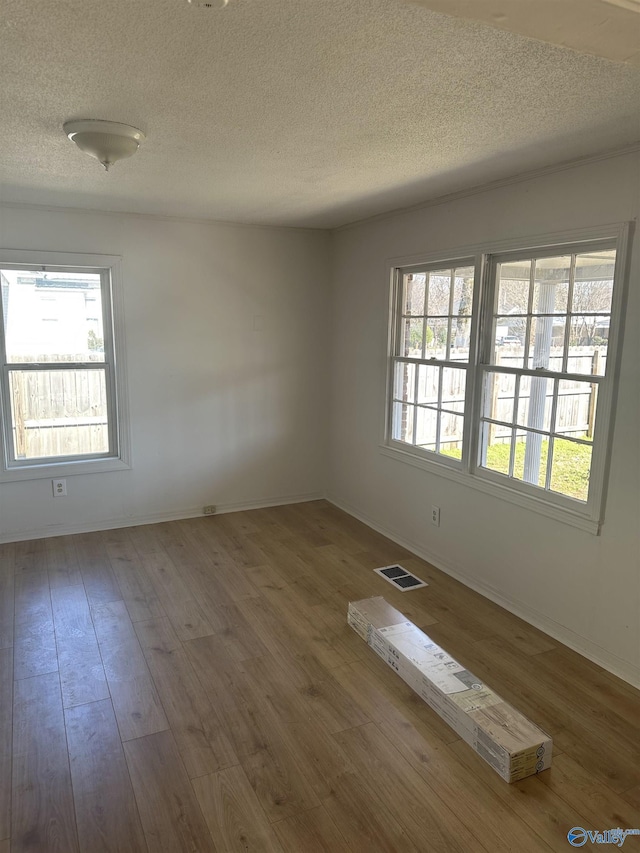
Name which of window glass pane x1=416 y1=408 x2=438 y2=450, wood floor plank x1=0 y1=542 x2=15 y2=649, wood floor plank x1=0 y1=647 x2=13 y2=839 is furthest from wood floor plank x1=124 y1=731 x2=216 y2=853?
window glass pane x1=416 y1=408 x2=438 y2=450

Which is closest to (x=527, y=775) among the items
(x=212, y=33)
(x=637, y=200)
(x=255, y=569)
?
(x=255, y=569)

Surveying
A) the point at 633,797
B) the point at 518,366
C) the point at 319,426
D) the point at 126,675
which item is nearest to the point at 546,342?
the point at 518,366

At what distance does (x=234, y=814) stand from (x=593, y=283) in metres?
2.70

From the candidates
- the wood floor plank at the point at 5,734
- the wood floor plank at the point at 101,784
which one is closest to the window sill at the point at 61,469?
the wood floor plank at the point at 5,734

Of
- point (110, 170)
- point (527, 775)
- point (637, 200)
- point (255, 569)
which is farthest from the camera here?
point (255, 569)

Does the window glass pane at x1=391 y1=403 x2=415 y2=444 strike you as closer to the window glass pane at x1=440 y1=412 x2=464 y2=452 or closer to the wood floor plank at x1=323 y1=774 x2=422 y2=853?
the window glass pane at x1=440 y1=412 x2=464 y2=452

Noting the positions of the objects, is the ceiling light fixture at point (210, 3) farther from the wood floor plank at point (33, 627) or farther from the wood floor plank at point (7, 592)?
the wood floor plank at point (7, 592)

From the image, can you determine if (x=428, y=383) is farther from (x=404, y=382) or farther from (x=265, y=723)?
(x=265, y=723)

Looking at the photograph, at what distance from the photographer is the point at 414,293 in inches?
159

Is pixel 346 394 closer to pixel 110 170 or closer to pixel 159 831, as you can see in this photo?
pixel 110 170

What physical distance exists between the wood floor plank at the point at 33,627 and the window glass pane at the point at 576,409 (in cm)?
277

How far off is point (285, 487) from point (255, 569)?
1.42 metres

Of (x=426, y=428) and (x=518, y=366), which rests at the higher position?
(x=518, y=366)

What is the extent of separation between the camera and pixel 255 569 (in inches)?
150
